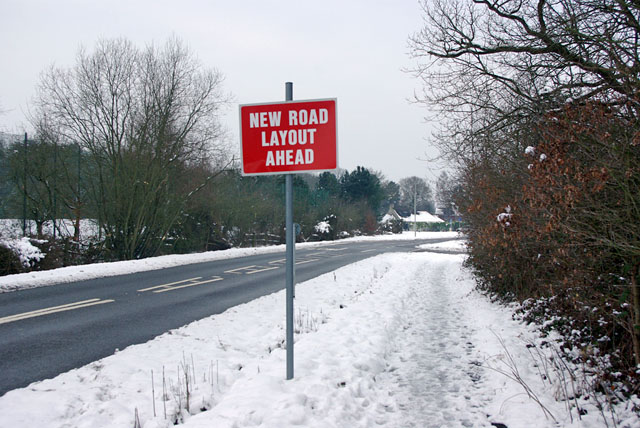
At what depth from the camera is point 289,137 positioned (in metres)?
4.35

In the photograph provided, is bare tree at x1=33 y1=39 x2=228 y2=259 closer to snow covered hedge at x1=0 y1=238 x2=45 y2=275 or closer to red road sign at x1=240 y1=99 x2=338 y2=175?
snow covered hedge at x1=0 y1=238 x2=45 y2=275

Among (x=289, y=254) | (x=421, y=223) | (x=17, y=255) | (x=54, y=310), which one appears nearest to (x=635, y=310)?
(x=289, y=254)

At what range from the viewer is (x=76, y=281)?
12.0 metres

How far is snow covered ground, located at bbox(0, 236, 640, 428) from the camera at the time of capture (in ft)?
12.2

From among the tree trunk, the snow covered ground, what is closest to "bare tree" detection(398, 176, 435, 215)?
the snow covered ground

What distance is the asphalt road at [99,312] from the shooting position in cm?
535

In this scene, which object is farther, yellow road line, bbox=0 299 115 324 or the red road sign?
yellow road line, bbox=0 299 115 324

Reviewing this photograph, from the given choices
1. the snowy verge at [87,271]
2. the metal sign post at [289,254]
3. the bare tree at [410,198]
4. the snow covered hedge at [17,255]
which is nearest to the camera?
the metal sign post at [289,254]

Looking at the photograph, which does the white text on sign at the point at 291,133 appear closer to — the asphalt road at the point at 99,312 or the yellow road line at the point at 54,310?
the asphalt road at the point at 99,312

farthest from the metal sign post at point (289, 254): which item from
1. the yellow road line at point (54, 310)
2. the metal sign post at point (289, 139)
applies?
the yellow road line at point (54, 310)

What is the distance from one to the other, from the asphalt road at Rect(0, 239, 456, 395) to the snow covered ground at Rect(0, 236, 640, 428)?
522 mm

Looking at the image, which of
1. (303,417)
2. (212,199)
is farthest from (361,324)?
(212,199)

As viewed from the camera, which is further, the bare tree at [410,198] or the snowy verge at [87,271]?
the bare tree at [410,198]

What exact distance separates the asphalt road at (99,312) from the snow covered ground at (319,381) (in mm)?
522
